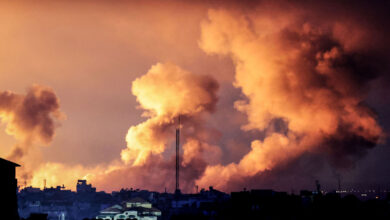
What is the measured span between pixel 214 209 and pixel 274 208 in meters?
14.1

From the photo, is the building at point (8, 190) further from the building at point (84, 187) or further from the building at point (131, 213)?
the building at point (84, 187)

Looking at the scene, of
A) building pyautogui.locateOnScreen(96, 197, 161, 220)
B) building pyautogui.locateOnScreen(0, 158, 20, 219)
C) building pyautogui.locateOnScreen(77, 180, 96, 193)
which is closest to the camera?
building pyautogui.locateOnScreen(0, 158, 20, 219)

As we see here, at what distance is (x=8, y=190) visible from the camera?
53.9m

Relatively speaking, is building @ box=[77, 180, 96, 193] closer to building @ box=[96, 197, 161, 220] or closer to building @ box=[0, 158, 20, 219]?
building @ box=[96, 197, 161, 220]

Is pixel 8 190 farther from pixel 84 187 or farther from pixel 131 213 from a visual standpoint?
pixel 84 187

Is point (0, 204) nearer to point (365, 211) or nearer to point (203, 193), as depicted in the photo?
point (365, 211)

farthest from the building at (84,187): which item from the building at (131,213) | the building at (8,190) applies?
the building at (8,190)

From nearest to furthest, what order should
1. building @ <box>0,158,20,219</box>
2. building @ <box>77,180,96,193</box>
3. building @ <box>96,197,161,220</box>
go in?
building @ <box>0,158,20,219</box>, building @ <box>96,197,161,220</box>, building @ <box>77,180,96,193</box>

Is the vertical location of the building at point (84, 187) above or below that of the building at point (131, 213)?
above

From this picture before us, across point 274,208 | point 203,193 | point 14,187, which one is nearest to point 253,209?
point 274,208

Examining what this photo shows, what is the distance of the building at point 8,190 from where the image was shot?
2079 inches

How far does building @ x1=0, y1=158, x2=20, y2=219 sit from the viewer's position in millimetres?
52812

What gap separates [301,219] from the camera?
252ft

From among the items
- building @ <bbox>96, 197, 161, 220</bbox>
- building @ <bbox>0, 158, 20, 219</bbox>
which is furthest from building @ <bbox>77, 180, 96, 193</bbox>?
building @ <bbox>0, 158, 20, 219</bbox>
